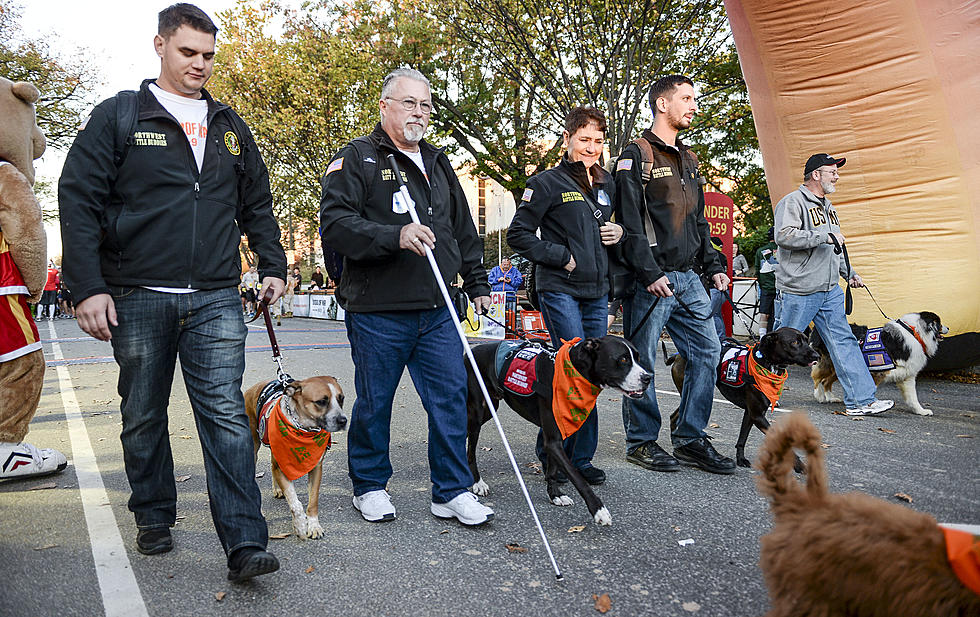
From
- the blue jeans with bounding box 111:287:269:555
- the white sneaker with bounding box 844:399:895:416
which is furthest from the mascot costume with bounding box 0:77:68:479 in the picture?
the white sneaker with bounding box 844:399:895:416

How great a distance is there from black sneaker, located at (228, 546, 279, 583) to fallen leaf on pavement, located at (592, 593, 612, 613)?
1.30 m

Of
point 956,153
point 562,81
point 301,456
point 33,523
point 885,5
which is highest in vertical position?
point 562,81

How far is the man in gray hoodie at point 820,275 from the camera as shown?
6125 mm

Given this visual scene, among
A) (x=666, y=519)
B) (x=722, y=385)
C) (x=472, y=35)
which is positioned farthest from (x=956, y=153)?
(x=472, y=35)

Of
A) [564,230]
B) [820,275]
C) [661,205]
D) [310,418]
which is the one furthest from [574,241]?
[820,275]

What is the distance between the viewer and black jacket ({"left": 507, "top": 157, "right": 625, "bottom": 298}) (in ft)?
13.7

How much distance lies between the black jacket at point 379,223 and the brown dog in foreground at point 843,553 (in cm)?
210

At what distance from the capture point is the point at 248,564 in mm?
2656

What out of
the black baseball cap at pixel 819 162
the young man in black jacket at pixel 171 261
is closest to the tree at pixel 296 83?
the black baseball cap at pixel 819 162

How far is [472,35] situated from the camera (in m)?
15.4

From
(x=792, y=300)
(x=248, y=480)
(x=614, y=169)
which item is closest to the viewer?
(x=248, y=480)

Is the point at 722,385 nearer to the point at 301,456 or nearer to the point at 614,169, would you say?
the point at 614,169

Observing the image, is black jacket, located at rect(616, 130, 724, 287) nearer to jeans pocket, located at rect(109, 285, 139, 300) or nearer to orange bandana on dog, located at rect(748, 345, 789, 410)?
orange bandana on dog, located at rect(748, 345, 789, 410)

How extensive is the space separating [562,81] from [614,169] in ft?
36.1
